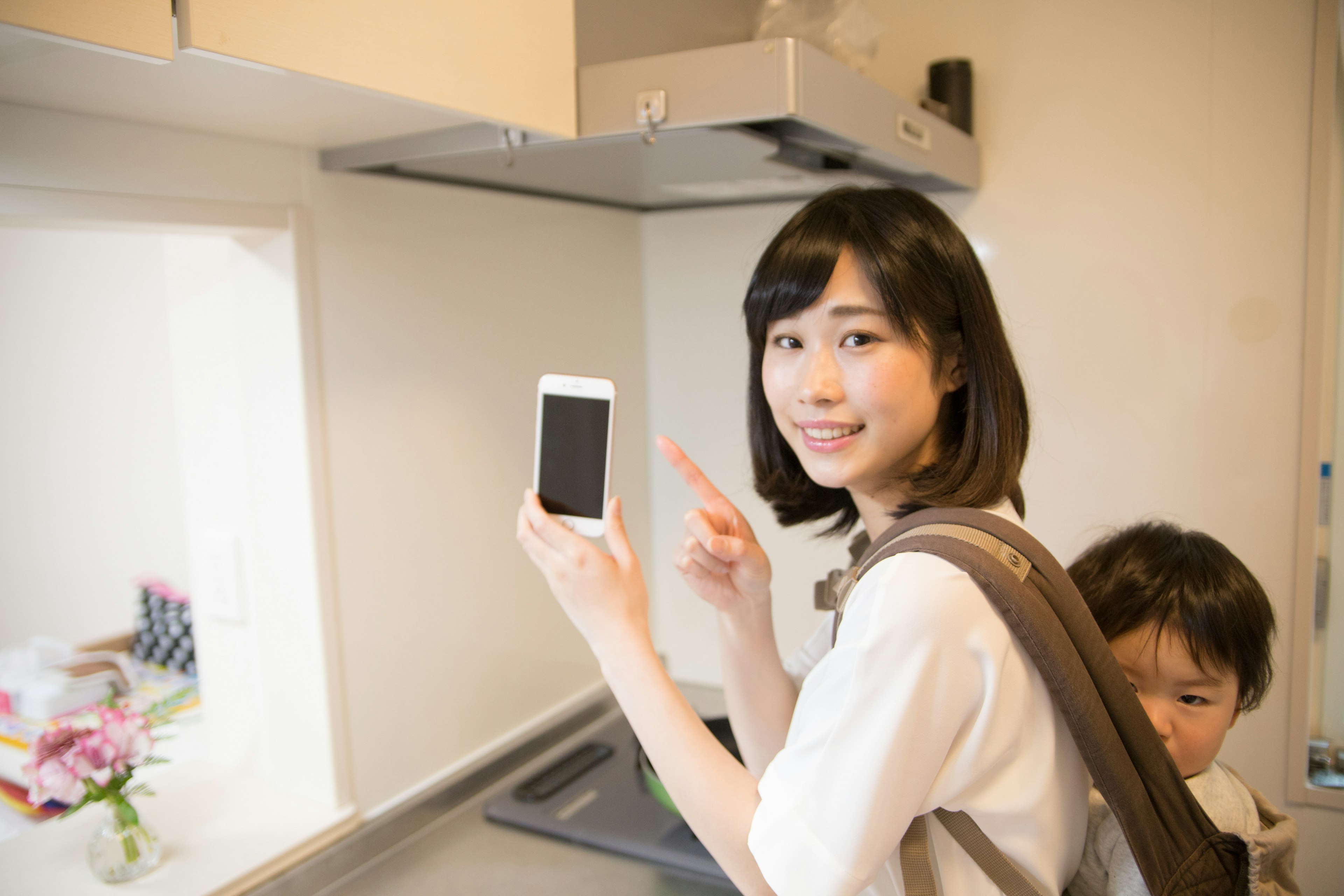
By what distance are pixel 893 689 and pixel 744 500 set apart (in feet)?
3.50

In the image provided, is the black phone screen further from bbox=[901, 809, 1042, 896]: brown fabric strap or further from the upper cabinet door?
bbox=[901, 809, 1042, 896]: brown fabric strap

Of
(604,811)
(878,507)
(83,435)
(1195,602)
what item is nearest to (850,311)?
(878,507)

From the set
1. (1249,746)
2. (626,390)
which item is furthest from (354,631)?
(1249,746)

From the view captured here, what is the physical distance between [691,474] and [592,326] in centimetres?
77

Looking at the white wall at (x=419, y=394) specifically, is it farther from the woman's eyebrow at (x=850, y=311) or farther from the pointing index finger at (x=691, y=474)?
the woman's eyebrow at (x=850, y=311)

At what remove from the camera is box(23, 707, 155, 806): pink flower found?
0.92 meters

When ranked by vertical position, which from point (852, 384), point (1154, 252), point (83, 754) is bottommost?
point (83, 754)

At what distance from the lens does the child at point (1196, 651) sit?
2.68 feet

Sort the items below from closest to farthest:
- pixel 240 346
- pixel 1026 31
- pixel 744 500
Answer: pixel 240 346 → pixel 1026 31 → pixel 744 500

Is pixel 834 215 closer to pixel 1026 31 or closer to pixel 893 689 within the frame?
pixel 893 689

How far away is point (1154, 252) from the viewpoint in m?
1.33

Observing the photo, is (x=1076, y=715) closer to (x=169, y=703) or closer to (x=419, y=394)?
(x=419, y=394)

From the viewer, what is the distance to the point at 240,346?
3.55 ft

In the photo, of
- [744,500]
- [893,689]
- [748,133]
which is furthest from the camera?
[744,500]
